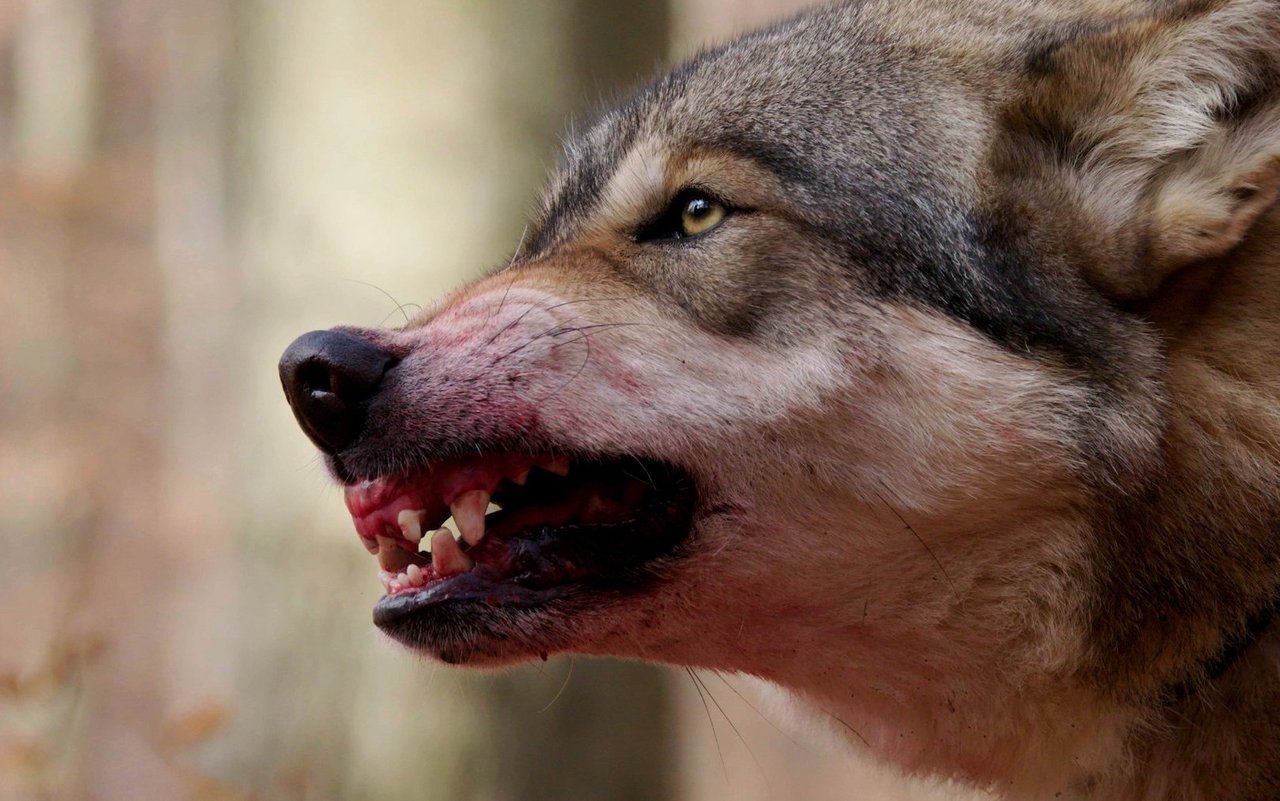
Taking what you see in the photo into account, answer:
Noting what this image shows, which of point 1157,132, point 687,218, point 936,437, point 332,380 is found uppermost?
point 332,380

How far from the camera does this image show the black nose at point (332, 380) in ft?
8.43

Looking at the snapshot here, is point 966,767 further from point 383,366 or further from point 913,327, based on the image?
point 383,366

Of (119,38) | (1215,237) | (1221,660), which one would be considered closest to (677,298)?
(1215,237)

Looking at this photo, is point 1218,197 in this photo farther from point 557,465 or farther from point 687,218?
point 557,465

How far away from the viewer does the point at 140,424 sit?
27.6 feet

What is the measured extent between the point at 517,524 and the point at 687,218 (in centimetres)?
75

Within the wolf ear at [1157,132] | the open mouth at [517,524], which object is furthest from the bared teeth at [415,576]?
the wolf ear at [1157,132]

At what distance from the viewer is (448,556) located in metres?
2.62

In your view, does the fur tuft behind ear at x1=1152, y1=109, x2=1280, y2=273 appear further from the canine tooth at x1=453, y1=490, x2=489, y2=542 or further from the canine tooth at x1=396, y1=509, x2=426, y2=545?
the canine tooth at x1=396, y1=509, x2=426, y2=545

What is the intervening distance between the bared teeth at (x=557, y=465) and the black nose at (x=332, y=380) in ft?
1.21

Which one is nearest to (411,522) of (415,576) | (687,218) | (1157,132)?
(415,576)

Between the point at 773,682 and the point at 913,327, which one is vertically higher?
the point at 913,327

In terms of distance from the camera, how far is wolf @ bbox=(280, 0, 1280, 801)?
2.53 meters

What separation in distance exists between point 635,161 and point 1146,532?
53.1 inches
